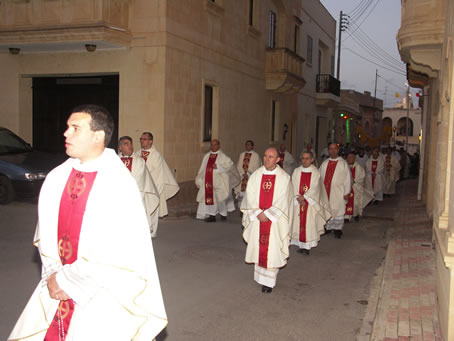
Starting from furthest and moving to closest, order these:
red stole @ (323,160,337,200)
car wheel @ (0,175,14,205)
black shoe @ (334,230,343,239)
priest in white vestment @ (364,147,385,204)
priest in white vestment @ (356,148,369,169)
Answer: priest in white vestment @ (356,148,369,169) < priest in white vestment @ (364,147,385,204) < car wheel @ (0,175,14,205) < red stole @ (323,160,337,200) < black shoe @ (334,230,343,239)

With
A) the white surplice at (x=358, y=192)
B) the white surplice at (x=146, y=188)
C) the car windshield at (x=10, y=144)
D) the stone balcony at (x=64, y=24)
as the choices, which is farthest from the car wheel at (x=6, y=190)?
the white surplice at (x=358, y=192)

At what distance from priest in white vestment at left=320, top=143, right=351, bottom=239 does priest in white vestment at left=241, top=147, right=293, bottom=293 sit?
152 inches

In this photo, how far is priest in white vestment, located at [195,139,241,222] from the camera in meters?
12.2

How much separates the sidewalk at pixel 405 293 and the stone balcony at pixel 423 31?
11.4 feet

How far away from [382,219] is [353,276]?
6.31 m

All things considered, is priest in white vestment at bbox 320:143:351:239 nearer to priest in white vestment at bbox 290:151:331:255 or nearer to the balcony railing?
priest in white vestment at bbox 290:151:331:255

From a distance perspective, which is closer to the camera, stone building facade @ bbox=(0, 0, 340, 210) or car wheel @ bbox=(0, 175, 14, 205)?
car wheel @ bbox=(0, 175, 14, 205)

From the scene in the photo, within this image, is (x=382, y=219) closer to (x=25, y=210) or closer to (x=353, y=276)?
(x=353, y=276)

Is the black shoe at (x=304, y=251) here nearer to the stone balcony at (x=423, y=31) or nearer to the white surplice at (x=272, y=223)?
the white surplice at (x=272, y=223)

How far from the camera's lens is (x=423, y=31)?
29.8 feet

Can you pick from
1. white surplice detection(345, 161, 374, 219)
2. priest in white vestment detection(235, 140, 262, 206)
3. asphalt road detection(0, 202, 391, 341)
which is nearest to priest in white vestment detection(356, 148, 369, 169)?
white surplice detection(345, 161, 374, 219)

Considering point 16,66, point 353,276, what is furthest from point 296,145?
point 353,276

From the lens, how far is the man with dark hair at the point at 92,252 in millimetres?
3045

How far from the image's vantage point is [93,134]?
318cm
